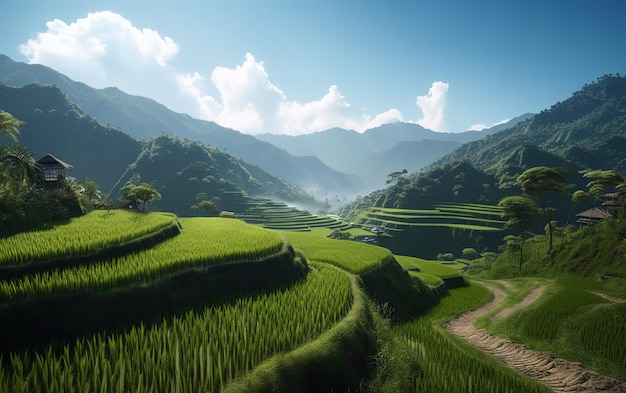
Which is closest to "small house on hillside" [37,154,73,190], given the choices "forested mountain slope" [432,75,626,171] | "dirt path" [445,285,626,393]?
"dirt path" [445,285,626,393]

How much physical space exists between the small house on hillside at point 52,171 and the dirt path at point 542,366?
27915 millimetres

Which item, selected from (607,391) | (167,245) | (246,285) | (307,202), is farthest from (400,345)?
(307,202)

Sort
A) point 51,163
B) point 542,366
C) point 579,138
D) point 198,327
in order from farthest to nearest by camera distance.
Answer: point 579,138
point 51,163
point 542,366
point 198,327

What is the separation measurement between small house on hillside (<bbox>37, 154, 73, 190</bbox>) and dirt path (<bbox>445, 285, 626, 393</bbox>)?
91.6 feet

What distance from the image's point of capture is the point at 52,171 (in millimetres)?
23000

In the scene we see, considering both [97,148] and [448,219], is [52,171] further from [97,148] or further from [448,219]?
[97,148]

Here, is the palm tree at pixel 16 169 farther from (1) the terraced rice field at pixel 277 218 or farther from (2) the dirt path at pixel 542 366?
(1) the terraced rice field at pixel 277 218

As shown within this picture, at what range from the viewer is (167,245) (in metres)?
13.9

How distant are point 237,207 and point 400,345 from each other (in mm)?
81839

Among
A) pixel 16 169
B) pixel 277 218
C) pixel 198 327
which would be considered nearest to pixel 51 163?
pixel 16 169

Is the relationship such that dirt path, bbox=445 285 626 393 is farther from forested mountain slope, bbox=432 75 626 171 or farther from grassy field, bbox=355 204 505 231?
forested mountain slope, bbox=432 75 626 171

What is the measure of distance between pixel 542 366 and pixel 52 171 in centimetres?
3221

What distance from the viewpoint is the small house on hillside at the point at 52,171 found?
2181 centimetres

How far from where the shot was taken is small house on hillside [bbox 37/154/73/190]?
21812 millimetres
